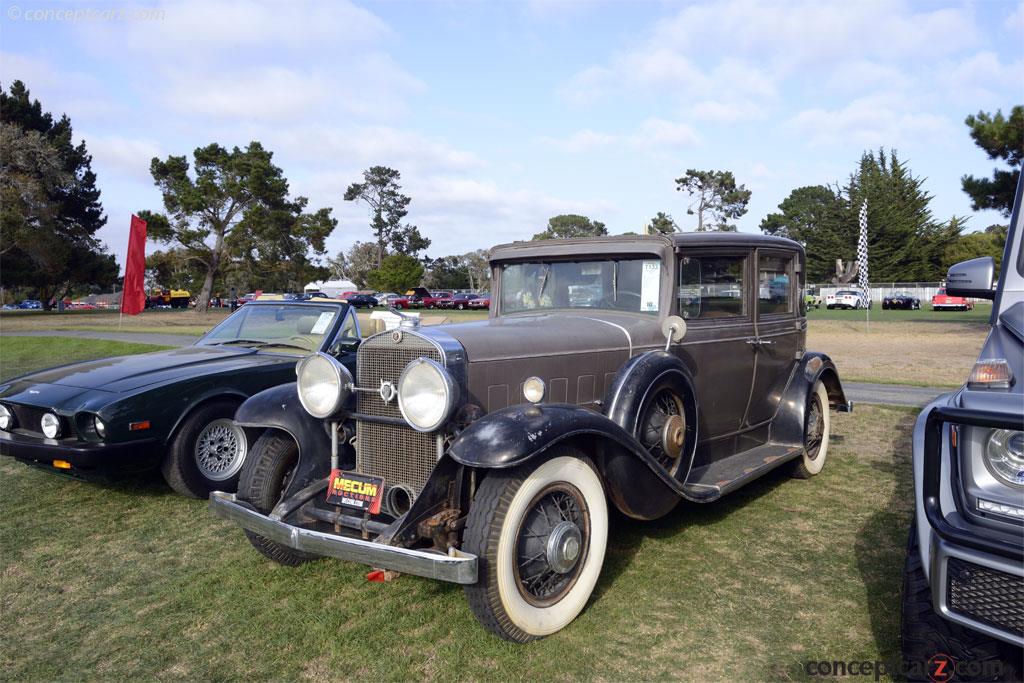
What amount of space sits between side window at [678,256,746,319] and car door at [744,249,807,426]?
26 centimetres

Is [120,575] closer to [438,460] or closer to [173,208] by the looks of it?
[438,460]

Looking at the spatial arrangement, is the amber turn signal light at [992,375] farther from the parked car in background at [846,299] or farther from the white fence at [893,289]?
the white fence at [893,289]

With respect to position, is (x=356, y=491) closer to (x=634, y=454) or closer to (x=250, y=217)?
(x=634, y=454)

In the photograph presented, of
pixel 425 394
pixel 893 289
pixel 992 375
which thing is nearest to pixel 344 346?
pixel 425 394

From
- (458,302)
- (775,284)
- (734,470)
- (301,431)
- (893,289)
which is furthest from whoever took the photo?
(458,302)

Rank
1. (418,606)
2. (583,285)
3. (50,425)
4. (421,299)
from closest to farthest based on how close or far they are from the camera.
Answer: (418,606) < (583,285) < (50,425) < (421,299)

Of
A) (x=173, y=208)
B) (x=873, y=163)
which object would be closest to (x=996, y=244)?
(x=873, y=163)

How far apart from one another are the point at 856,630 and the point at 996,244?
55.4 metres

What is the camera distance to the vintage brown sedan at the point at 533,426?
10.3 ft

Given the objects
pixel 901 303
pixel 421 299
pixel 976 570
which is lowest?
pixel 976 570

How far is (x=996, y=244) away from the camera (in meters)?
47.7

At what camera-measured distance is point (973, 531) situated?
218 centimetres

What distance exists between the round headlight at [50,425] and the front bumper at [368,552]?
90.3 inches

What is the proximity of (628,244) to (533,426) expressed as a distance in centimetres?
197
